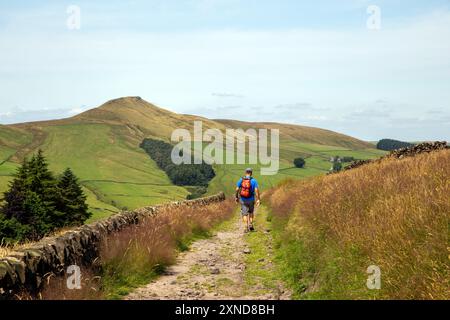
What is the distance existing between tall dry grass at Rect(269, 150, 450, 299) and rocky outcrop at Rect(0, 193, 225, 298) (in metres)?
4.27

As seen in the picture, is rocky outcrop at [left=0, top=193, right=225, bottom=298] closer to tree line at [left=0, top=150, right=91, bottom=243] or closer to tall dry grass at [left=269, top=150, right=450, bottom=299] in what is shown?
tall dry grass at [left=269, top=150, right=450, bottom=299]

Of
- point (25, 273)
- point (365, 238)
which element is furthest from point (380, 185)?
point (25, 273)

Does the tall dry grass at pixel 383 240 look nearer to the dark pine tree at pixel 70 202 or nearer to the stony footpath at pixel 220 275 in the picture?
the stony footpath at pixel 220 275

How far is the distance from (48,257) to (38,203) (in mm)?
58030

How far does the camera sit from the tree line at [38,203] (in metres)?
56.7

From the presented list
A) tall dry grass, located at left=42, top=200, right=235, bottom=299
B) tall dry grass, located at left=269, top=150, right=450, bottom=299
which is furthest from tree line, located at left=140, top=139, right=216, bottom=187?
tall dry grass, located at left=269, top=150, right=450, bottom=299

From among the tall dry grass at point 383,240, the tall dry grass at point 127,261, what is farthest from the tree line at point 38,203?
the tall dry grass at point 383,240

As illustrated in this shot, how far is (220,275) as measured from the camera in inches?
408

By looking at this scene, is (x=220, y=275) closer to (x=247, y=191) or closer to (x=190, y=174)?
(x=247, y=191)

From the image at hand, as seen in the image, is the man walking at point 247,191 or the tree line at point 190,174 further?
the tree line at point 190,174

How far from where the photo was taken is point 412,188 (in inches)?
349

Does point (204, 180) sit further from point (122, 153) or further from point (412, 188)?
point (412, 188)

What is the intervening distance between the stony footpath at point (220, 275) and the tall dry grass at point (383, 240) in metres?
0.74
